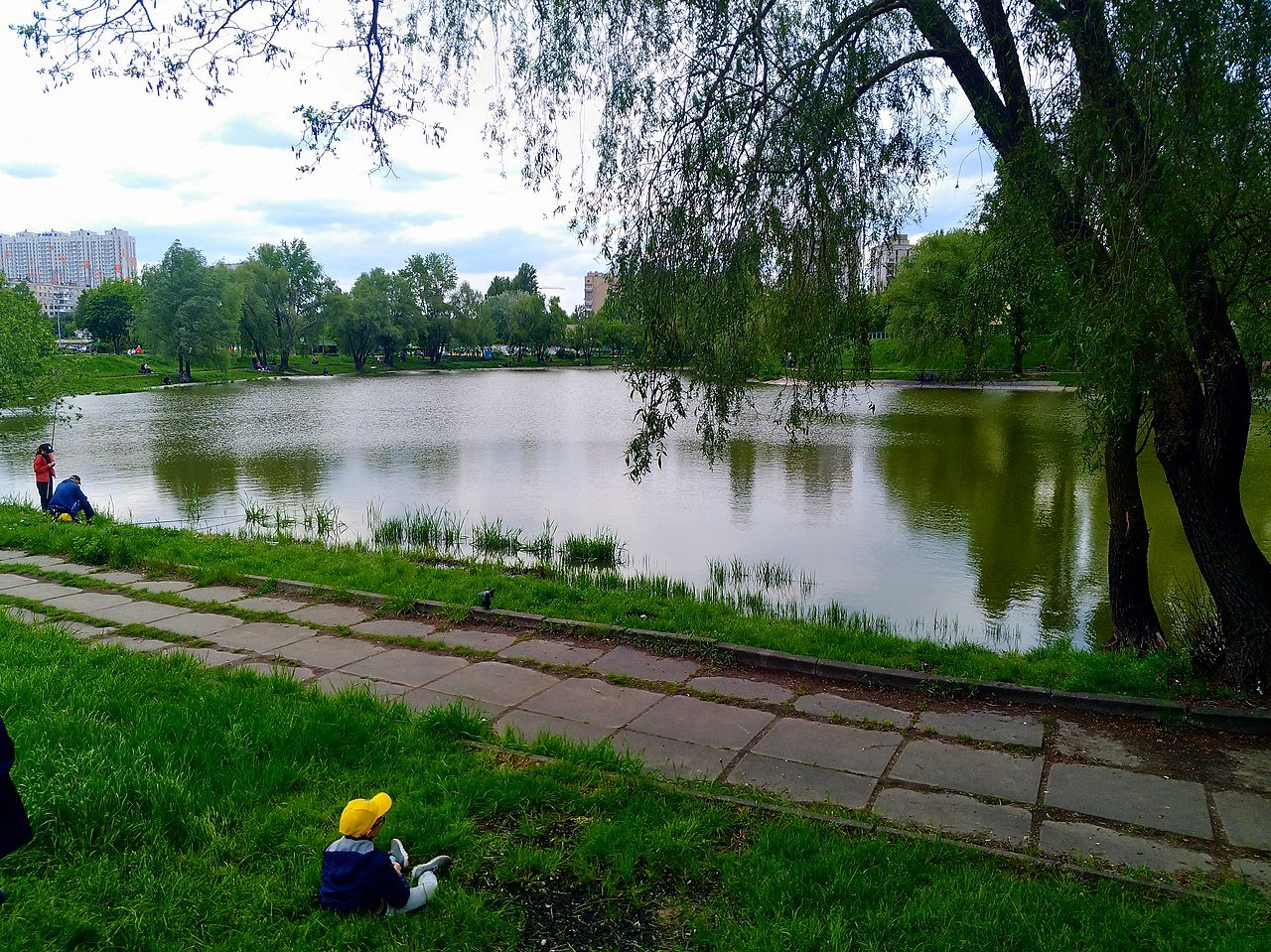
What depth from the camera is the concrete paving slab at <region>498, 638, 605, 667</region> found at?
5.99m

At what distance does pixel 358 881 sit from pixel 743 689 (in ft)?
9.96

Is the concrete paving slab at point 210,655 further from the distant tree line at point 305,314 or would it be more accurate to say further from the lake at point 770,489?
the distant tree line at point 305,314

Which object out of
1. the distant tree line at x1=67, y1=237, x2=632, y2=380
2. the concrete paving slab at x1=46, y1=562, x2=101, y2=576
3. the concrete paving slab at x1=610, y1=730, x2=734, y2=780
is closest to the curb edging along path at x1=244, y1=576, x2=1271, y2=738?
the concrete paving slab at x1=610, y1=730, x2=734, y2=780

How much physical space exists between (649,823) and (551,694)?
72.0 inches

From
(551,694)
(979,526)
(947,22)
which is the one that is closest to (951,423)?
(979,526)

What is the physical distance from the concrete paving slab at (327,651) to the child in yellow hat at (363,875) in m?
3.09

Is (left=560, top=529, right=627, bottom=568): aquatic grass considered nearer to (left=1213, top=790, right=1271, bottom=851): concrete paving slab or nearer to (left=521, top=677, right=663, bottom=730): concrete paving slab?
(left=521, top=677, right=663, bottom=730): concrete paving slab

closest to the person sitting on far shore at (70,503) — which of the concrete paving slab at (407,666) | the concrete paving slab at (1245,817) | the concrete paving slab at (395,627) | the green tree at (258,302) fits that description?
the concrete paving slab at (395,627)

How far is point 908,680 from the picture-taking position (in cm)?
549

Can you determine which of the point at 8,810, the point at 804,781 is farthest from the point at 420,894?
the point at 804,781

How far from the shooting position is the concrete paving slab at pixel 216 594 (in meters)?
7.65

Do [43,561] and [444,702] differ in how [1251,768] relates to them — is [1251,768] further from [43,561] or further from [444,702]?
[43,561]

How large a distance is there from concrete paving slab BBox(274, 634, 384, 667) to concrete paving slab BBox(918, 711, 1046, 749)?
3893 millimetres

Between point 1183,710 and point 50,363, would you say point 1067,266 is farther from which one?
point 50,363
